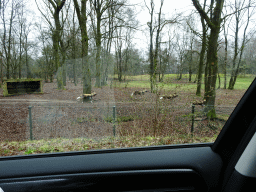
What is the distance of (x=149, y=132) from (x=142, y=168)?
1.55m

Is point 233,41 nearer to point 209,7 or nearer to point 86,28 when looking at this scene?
point 209,7

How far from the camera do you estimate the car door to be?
113 cm

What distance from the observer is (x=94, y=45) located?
2.80 metres

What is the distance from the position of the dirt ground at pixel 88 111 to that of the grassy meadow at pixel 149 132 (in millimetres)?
18

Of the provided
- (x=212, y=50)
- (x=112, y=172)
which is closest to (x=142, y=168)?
(x=112, y=172)

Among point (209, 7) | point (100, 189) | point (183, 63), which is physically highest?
point (209, 7)

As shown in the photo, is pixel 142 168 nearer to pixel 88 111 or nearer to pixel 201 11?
pixel 88 111

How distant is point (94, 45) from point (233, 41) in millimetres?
1830

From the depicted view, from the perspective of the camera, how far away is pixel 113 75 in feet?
9.68

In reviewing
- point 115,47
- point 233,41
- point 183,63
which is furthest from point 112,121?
point 233,41

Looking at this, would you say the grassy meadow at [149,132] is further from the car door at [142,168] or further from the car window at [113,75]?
the car door at [142,168]

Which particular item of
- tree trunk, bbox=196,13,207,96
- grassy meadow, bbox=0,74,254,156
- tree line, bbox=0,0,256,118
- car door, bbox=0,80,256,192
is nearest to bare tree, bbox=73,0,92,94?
tree line, bbox=0,0,256,118

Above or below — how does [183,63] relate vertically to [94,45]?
below

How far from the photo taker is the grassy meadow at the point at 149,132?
1887 mm
